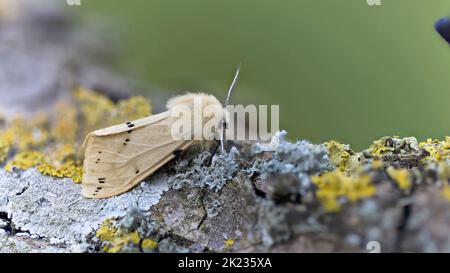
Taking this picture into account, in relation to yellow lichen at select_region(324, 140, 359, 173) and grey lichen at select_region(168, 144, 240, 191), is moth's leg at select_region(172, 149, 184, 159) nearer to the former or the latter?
grey lichen at select_region(168, 144, 240, 191)

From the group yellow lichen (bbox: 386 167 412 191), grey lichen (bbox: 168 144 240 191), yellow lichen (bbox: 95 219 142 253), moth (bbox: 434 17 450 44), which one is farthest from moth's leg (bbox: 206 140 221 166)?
moth (bbox: 434 17 450 44)

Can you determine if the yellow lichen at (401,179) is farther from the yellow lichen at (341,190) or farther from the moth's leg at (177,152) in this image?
the moth's leg at (177,152)

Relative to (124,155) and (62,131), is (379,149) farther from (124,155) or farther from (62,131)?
(62,131)

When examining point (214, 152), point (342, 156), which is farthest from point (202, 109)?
point (342, 156)
